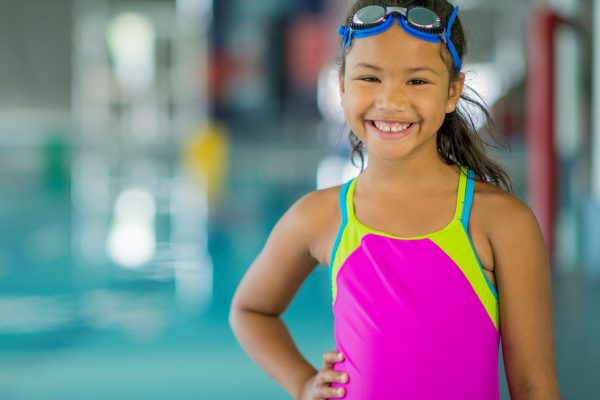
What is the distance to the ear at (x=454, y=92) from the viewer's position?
152cm

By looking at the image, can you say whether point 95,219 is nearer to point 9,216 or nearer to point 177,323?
point 9,216

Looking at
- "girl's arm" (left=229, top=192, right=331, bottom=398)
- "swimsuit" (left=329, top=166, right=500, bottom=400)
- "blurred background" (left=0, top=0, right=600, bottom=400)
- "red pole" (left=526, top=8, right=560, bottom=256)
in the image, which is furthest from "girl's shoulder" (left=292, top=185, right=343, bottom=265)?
"red pole" (left=526, top=8, right=560, bottom=256)

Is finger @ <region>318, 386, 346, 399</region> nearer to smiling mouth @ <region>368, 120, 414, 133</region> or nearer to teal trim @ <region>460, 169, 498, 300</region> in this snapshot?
teal trim @ <region>460, 169, 498, 300</region>

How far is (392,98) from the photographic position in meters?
1.42

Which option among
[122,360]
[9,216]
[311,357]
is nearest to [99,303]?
[122,360]

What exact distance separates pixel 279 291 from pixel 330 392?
28 cm

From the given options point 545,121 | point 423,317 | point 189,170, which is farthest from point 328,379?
point 189,170

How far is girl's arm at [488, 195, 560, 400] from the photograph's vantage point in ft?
4.64

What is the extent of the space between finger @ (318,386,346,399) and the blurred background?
0.52 meters

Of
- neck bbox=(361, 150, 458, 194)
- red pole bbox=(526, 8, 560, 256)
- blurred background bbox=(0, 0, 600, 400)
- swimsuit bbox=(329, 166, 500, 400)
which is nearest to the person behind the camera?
swimsuit bbox=(329, 166, 500, 400)

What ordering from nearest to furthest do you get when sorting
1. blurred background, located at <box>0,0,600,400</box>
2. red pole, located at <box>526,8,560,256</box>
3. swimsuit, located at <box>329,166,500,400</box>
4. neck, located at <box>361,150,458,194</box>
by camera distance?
swimsuit, located at <box>329,166,500,400</box>
neck, located at <box>361,150,458,194</box>
blurred background, located at <box>0,0,600,400</box>
red pole, located at <box>526,8,560,256</box>

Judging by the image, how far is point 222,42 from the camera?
21469mm

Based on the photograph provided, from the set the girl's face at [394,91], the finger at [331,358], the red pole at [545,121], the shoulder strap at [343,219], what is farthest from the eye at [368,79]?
the red pole at [545,121]

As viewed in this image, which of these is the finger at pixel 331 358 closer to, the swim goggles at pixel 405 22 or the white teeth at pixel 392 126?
the white teeth at pixel 392 126
